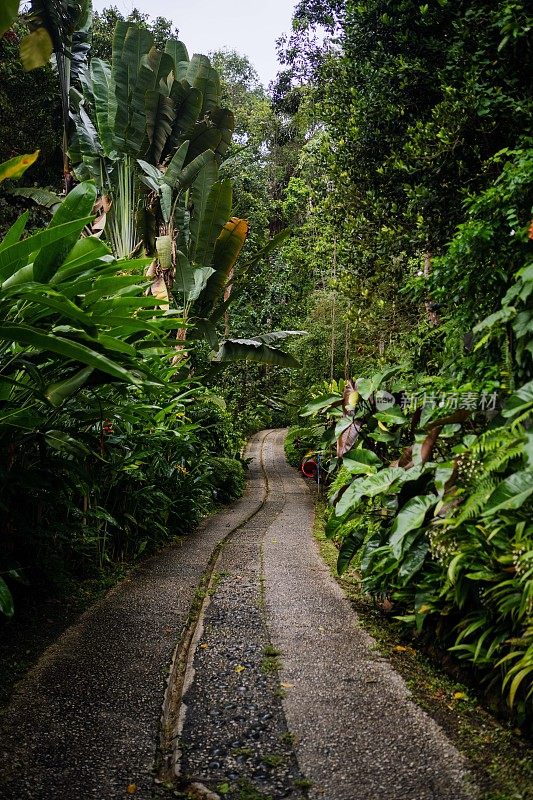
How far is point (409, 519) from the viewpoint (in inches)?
104

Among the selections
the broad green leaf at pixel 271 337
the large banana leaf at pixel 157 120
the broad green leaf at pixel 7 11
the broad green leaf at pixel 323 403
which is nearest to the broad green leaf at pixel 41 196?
the large banana leaf at pixel 157 120

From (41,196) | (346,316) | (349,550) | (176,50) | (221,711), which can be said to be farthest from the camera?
(176,50)

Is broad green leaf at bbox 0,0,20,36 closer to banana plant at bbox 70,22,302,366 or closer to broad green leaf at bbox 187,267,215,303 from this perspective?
banana plant at bbox 70,22,302,366

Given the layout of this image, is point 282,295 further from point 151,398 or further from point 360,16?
point 151,398

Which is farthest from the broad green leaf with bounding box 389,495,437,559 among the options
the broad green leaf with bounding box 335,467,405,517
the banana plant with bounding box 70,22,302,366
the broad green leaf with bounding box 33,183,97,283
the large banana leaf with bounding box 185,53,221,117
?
the large banana leaf with bounding box 185,53,221,117

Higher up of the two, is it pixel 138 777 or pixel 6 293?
pixel 6 293

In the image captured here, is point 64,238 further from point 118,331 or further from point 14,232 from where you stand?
point 118,331

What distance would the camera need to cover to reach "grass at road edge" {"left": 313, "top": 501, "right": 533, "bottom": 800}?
1793 millimetres

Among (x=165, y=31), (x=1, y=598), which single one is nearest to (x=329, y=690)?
(x=1, y=598)

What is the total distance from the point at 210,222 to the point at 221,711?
6.84 m

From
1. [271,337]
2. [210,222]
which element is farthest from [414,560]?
[271,337]

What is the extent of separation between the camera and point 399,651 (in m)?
2.92

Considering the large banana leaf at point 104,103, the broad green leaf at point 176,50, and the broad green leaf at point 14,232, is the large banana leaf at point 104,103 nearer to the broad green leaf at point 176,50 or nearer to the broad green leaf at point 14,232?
the broad green leaf at point 176,50

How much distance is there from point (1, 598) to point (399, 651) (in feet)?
6.15
